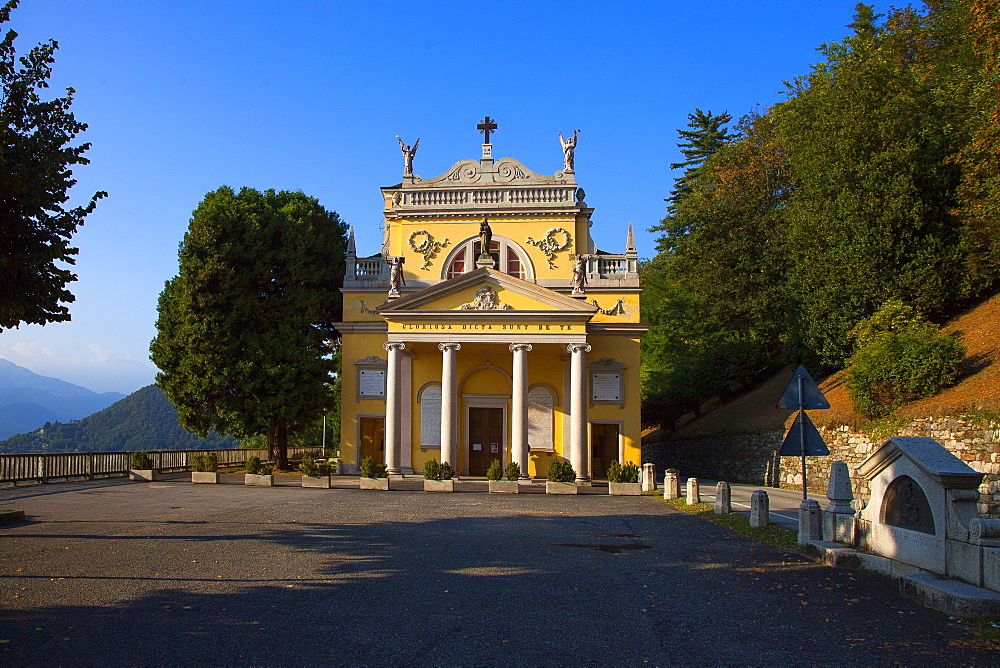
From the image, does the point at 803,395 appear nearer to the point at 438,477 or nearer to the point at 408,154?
the point at 438,477

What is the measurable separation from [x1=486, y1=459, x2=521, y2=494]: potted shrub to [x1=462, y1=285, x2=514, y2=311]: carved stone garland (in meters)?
6.03

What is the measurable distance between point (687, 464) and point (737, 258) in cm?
1165

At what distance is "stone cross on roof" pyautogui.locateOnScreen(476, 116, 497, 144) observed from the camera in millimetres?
31984

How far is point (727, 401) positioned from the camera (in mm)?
40094

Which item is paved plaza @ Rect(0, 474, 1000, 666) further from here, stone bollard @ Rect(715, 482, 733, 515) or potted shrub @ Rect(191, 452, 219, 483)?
potted shrub @ Rect(191, 452, 219, 483)

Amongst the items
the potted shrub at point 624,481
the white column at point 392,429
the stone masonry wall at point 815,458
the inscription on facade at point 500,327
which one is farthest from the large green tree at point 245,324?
the stone masonry wall at point 815,458

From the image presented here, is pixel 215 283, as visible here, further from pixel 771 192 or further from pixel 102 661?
pixel 771 192

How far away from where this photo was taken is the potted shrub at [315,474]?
24859mm

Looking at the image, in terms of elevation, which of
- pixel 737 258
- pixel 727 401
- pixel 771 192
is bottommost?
pixel 727 401

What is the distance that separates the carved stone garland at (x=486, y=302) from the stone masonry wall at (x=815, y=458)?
1279 centimetres

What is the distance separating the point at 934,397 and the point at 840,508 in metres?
13.2

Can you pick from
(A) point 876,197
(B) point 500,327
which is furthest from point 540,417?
(A) point 876,197

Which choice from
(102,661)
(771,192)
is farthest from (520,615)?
(771,192)

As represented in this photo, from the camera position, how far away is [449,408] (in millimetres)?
26609
